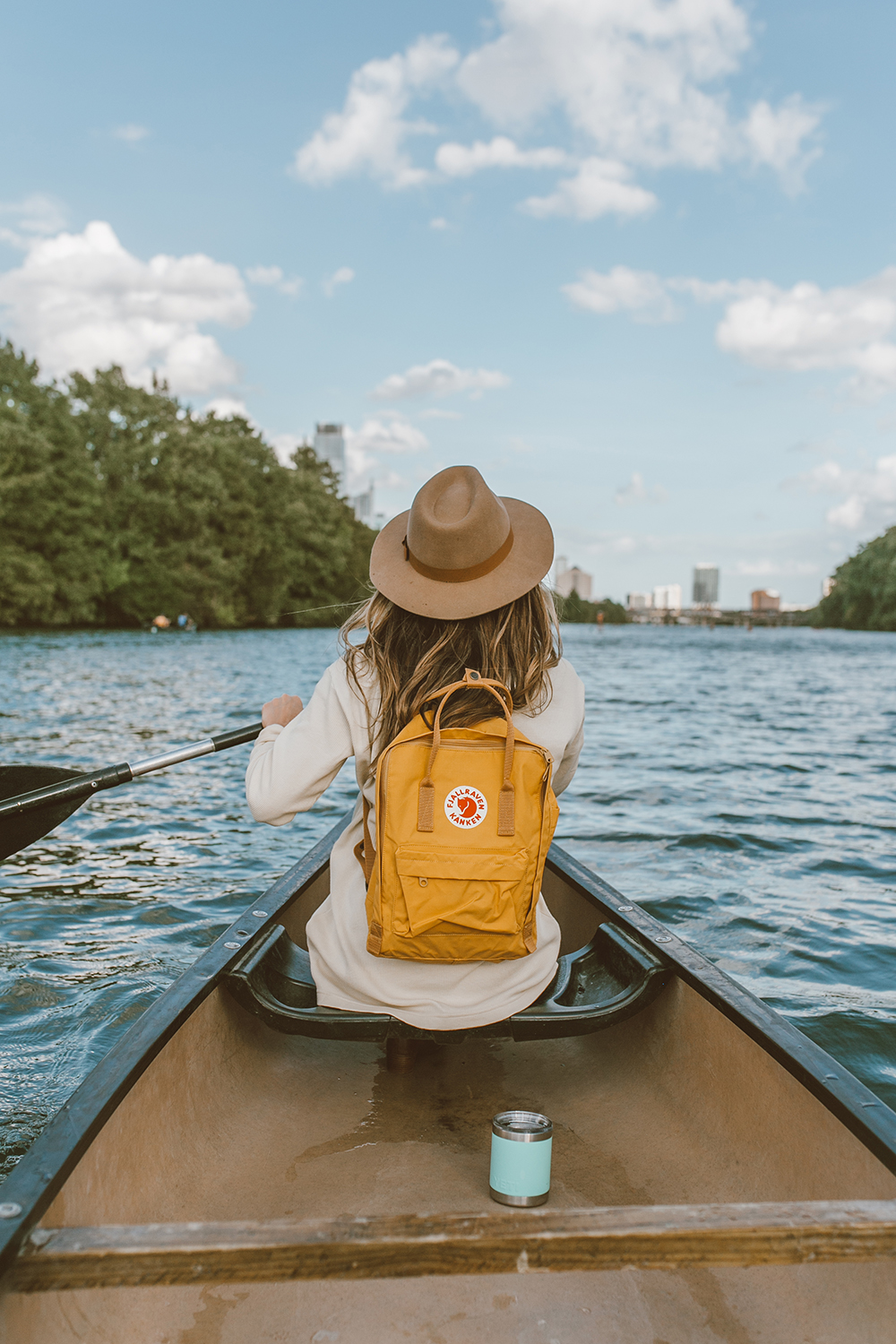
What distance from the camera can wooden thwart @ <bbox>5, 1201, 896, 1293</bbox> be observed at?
162 centimetres

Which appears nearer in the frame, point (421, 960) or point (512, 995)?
point (421, 960)

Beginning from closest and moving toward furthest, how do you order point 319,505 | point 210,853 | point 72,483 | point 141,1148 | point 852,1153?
point 852,1153 < point 141,1148 < point 210,853 < point 72,483 < point 319,505

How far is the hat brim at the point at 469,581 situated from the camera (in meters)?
2.33

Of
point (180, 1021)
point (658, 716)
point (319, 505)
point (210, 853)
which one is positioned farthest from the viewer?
point (319, 505)

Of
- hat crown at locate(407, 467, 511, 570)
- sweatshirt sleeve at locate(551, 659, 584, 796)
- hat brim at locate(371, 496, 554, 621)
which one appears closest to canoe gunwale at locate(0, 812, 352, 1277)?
sweatshirt sleeve at locate(551, 659, 584, 796)

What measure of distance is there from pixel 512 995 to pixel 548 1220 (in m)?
0.86

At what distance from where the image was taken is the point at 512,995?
2.58 meters

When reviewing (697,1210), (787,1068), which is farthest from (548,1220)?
(787,1068)

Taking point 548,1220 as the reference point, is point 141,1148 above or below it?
below

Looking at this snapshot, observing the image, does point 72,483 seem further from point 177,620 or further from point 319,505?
point 319,505

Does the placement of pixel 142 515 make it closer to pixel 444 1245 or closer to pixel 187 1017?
pixel 187 1017

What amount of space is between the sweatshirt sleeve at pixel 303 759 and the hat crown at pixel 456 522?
1.28 feet

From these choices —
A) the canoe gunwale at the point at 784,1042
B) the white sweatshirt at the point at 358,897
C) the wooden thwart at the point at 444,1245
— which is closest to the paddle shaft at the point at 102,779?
the white sweatshirt at the point at 358,897

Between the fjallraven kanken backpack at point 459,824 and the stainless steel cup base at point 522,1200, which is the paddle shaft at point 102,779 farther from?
A: the stainless steel cup base at point 522,1200
